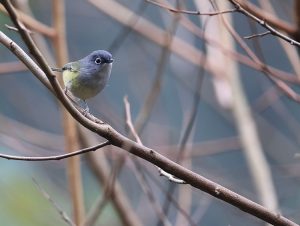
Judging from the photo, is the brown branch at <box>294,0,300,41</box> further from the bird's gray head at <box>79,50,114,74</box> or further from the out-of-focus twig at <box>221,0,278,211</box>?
the out-of-focus twig at <box>221,0,278,211</box>

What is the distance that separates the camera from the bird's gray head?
5.94 ft

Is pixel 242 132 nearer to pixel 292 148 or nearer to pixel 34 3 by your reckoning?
pixel 292 148

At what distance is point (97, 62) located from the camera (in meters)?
1.83

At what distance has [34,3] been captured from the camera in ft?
13.6

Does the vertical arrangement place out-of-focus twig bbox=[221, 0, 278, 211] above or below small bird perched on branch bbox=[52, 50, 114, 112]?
below

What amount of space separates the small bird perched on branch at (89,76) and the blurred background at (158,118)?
31 cm

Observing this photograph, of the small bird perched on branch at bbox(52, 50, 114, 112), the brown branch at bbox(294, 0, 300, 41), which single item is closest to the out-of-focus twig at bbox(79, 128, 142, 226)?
the small bird perched on branch at bbox(52, 50, 114, 112)

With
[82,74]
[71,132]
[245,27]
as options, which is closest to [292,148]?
[245,27]

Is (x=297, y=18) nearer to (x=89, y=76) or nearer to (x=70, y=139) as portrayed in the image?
(x=89, y=76)

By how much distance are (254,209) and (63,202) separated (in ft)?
8.22

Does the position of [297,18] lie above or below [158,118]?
above

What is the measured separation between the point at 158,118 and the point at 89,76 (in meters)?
2.28

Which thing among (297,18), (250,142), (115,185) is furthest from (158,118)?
(297,18)

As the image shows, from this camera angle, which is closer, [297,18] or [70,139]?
[297,18]
